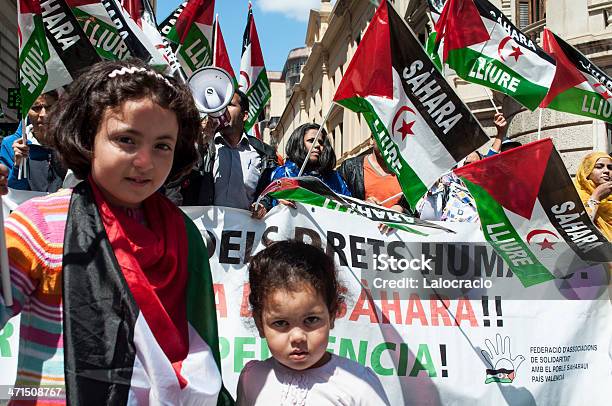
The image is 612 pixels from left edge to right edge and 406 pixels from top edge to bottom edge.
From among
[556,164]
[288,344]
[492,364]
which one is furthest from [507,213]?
[288,344]

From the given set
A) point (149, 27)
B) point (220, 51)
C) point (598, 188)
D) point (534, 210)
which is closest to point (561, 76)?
point (598, 188)

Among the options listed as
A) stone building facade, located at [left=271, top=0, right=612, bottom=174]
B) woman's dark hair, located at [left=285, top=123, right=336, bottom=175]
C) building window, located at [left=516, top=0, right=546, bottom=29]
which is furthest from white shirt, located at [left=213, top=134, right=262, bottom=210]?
building window, located at [left=516, top=0, right=546, bottom=29]

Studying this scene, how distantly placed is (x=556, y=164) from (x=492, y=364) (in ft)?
3.90

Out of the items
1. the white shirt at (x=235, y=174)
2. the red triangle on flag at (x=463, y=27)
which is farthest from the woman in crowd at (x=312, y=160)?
the red triangle on flag at (x=463, y=27)

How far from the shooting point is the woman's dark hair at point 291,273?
2352 mm

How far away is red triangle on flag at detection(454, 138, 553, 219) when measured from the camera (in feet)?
12.7

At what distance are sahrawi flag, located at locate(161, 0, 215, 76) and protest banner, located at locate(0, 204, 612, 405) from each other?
308 centimetres

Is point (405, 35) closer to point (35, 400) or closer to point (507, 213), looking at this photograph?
point (507, 213)

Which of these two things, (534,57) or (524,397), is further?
(534,57)

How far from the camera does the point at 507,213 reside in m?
3.87

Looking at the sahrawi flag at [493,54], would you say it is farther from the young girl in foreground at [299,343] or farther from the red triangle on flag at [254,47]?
the young girl in foreground at [299,343]

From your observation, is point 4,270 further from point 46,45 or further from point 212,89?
point 46,45

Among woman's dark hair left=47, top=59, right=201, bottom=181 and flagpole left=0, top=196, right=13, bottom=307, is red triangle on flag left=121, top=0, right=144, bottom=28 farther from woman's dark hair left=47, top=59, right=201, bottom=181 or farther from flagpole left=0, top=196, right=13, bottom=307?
flagpole left=0, top=196, right=13, bottom=307

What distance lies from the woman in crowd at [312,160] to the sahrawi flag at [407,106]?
1.65ft
